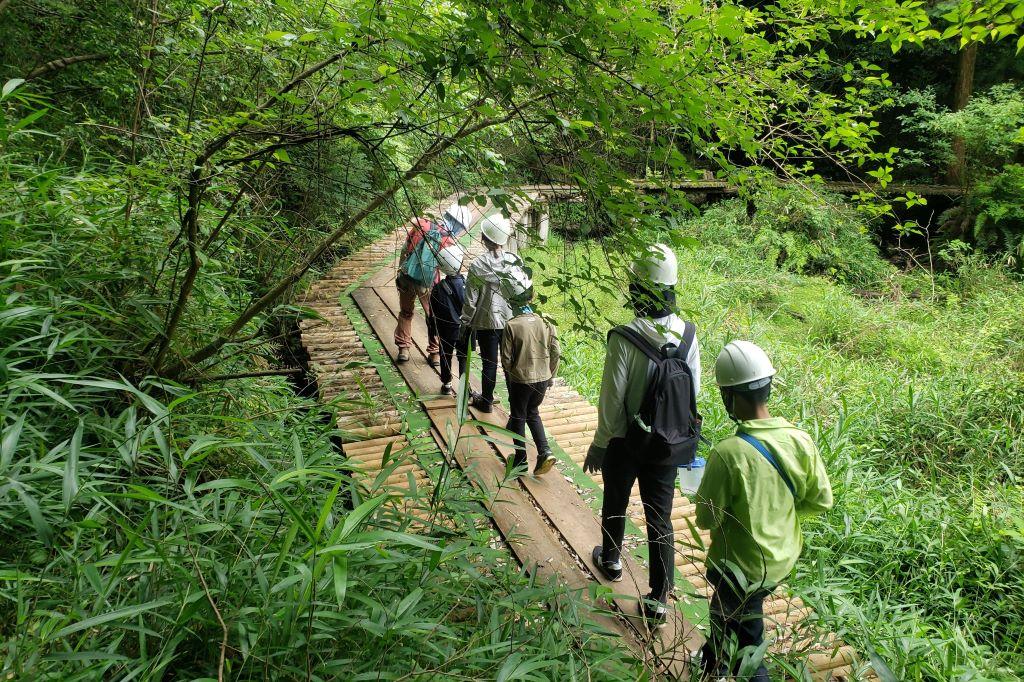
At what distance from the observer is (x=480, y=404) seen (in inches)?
206

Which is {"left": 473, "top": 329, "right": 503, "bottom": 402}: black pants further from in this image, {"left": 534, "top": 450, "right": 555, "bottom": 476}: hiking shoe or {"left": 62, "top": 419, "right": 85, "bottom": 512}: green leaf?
{"left": 62, "top": 419, "right": 85, "bottom": 512}: green leaf

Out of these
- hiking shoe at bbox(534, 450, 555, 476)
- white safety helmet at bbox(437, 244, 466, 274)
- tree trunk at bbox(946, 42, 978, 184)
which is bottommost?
hiking shoe at bbox(534, 450, 555, 476)

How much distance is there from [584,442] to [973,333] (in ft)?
22.4

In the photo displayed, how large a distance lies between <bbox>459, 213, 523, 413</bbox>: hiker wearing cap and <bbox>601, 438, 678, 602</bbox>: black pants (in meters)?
1.50

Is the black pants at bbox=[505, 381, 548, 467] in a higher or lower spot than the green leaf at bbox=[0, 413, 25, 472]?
lower

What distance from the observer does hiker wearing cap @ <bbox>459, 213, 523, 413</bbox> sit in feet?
14.6

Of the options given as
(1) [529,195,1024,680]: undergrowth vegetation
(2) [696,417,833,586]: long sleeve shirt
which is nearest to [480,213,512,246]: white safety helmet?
(1) [529,195,1024,680]: undergrowth vegetation

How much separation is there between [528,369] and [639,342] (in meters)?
1.18

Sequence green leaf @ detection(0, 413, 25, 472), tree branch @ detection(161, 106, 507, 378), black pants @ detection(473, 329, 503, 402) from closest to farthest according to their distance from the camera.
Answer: green leaf @ detection(0, 413, 25, 472)
tree branch @ detection(161, 106, 507, 378)
black pants @ detection(473, 329, 503, 402)

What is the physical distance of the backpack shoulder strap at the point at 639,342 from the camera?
10.1 ft

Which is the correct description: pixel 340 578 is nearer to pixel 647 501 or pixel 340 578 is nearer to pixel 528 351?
pixel 647 501

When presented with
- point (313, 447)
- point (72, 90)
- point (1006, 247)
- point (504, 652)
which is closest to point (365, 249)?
point (72, 90)

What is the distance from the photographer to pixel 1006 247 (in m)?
11.9

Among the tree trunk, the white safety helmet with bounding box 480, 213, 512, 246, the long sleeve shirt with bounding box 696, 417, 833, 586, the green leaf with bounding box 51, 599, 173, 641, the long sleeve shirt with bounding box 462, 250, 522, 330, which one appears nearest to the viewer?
the green leaf with bounding box 51, 599, 173, 641
